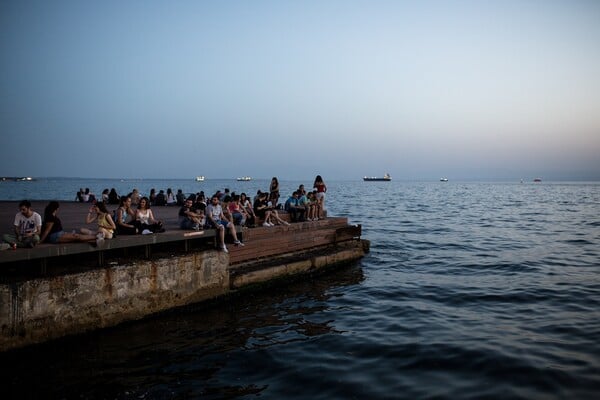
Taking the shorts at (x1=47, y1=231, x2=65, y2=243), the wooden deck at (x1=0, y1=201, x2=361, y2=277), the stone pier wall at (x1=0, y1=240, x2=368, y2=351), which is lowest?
the stone pier wall at (x1=0, y1=240, x2=368, y2=351)

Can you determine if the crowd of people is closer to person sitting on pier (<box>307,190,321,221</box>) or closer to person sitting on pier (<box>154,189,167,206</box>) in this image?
person sitting on pier (<box>307,190,321,221</box>)

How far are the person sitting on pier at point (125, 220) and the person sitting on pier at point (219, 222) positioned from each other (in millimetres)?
2142

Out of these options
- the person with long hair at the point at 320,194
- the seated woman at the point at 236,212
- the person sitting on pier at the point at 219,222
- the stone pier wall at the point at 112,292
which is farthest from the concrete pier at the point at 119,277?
the person with long hair at the point at 320,194

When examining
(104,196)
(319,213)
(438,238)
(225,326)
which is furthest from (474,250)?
(104,196)

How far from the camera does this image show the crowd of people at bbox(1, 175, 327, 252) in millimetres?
8867

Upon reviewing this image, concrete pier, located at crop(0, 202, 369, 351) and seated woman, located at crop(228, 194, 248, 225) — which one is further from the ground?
seated woman, located at crop(228, 194, 248, 225)

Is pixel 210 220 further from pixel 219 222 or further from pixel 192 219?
pixel 192 219

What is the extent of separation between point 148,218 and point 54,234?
8.53 ft

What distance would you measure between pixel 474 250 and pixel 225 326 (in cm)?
1527

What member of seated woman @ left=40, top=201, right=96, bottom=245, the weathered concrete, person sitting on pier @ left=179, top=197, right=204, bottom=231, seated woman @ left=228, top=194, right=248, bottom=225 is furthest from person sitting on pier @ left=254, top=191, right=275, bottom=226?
seated woman @ left=40, top=201, right=96, bottom=245

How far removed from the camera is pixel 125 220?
11477 mm

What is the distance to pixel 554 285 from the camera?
13203mm

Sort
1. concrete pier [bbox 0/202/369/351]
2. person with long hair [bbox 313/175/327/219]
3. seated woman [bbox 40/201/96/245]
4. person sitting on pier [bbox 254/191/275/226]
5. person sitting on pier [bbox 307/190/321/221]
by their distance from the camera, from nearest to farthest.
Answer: concrete pier [bbox 0/202/369/351] < seated woman [bbox 40/201/96/245] < person sitting on pier [bbox 254/191/275/226] < person sitting on pier [bbox 307/190/321/221] < person with long hair [bbox 313/175/327/219]

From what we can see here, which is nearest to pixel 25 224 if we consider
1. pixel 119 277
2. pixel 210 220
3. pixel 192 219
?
pixel 119 277
